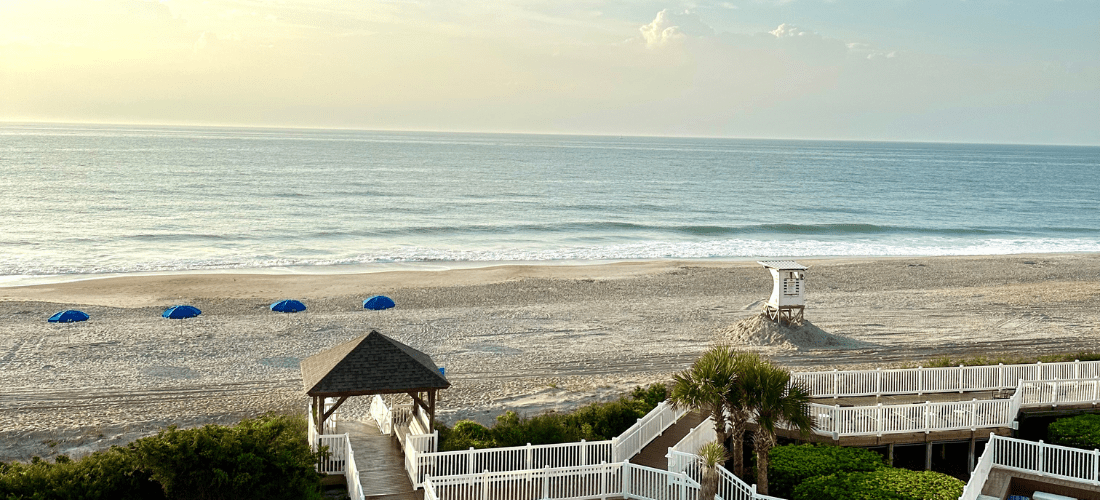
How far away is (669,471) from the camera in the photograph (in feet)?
44.0

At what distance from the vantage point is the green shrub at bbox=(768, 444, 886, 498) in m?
13.9

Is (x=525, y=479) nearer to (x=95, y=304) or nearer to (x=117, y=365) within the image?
(x=117, y=365)

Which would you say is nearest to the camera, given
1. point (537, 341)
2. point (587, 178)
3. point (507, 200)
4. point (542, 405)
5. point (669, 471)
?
point (669, 471)

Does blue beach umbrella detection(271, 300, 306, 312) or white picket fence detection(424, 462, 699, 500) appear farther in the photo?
blue beach umbrella detection(271, 300, 306, 312)

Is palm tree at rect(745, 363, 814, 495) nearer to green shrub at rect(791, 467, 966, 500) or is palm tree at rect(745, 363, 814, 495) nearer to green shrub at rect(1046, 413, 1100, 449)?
green shrub at rect(791, 467, 966, 500)

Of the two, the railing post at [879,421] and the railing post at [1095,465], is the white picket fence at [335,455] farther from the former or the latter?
the railing post at [1095,465]

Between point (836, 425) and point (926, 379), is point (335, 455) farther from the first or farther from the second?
point (926, 379)

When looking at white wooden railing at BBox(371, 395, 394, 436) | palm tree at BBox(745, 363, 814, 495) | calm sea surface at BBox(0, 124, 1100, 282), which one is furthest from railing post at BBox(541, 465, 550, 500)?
calm sea surface at BBox(0, 124, 1100, 282)

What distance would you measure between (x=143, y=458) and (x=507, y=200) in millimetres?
65218

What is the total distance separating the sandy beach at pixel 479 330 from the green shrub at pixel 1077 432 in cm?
766

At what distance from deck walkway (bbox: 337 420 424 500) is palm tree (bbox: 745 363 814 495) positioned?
17.0 feet

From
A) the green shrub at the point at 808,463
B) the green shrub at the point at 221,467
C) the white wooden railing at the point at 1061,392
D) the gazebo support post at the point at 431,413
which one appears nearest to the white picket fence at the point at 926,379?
the white wooden railing at the point at 1061,392

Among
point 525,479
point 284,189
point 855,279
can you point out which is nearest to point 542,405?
point 525,479

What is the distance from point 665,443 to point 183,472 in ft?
25.7
